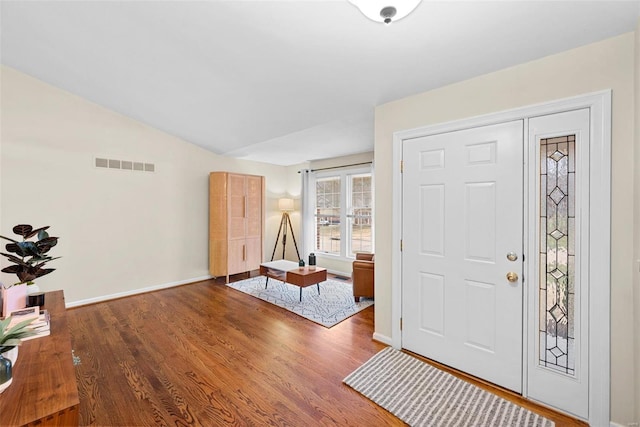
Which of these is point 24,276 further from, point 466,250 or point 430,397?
point 466,250

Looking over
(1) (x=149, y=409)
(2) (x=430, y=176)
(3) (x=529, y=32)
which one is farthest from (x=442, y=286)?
(1) (x=149, y=409)

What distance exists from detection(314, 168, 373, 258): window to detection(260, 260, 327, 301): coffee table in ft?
4.55

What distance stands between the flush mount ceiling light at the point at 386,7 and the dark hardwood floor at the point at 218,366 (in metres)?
2.34

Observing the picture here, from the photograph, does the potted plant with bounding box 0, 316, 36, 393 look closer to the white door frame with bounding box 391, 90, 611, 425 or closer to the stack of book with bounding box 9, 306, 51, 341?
the stack of book with bounding box 9, 306, 51, 341

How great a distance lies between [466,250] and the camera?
2262 millimetres

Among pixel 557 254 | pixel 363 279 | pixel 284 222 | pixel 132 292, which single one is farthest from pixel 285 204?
pixel 557 254

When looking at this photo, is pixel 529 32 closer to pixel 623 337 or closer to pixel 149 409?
pixel 623 337

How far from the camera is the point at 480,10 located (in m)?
1.62

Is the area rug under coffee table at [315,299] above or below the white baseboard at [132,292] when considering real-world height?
below

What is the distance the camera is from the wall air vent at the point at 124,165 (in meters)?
3.97

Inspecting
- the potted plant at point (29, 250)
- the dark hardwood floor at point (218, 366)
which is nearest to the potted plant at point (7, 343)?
the dark hardwood floor at point (218, 366)

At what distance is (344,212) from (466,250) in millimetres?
3373

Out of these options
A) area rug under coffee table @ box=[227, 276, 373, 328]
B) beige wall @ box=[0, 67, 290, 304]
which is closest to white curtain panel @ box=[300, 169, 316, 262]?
area rug under coffee table @ box=[227, 276, 373, 328]

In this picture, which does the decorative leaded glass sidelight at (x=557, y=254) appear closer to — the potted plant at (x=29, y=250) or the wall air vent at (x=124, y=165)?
the potted plant at (x=29, y=250)
